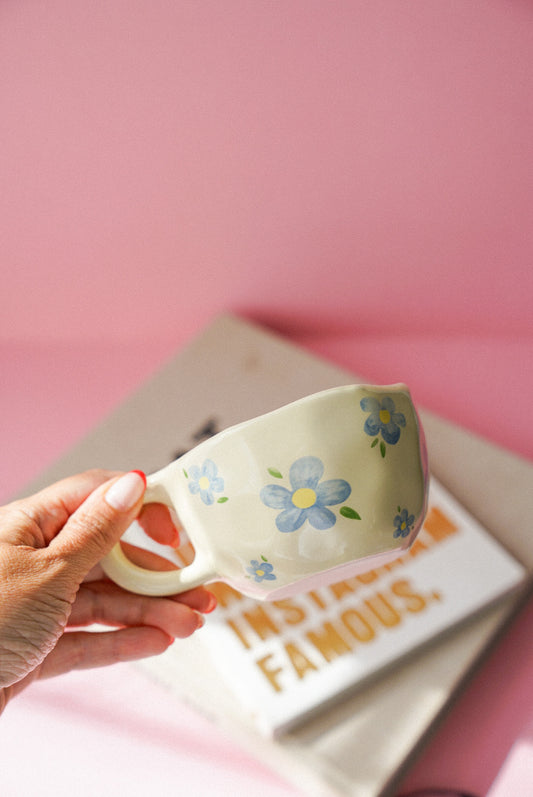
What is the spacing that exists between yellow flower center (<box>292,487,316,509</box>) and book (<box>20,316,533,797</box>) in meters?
0.33

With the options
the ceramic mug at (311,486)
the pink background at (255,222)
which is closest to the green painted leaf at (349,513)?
the ceramic mug at (311,486)

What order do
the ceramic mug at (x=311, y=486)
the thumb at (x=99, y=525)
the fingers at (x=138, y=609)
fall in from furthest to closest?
the fingers at (x=138, y=609) < the thumb at (x=99, y=525) < the ceramic mug at (x=311, y=486)

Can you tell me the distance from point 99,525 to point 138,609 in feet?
0.52

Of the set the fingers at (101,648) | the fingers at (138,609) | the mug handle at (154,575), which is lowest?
the fingers at (101,648)

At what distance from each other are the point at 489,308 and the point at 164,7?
0.58 metres

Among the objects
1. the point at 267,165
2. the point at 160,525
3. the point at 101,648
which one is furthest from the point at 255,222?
the point at 101,648

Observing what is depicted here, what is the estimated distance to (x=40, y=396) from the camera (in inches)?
47.9

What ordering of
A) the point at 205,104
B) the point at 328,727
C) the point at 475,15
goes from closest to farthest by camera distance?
1. the point at 328,727
2. the point at 475,15
3. the point at 205,104

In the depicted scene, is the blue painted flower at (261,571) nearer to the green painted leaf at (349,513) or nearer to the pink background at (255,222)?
the green painted leaf at (349,513)

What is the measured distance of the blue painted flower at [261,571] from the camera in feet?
1.88

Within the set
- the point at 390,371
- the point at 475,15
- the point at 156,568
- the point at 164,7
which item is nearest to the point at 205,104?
the point at 164,7

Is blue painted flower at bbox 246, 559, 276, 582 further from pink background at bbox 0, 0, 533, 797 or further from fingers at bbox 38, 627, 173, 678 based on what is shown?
pink background at bbox 0, 0, 533, 797

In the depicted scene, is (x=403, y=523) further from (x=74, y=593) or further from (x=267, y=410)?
(x=74, y=593)

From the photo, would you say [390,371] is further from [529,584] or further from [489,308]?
[529,584]
